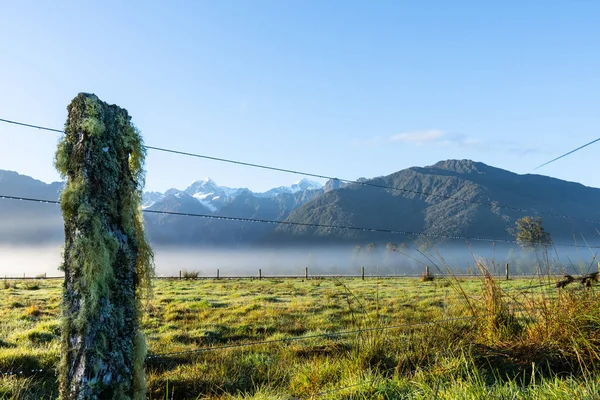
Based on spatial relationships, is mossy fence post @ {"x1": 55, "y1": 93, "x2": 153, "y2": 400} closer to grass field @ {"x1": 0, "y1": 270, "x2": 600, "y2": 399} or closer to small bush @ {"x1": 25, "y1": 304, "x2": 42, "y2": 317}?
grass field @ {"x1": 0, "y1": 270, "x2": 600, "y2": 399}

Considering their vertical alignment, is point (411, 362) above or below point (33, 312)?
above

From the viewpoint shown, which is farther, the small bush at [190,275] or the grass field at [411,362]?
the small bush at [190,275]

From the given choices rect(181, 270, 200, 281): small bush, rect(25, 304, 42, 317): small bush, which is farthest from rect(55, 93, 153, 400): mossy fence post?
rect(181, 270, 200, 281): small bush

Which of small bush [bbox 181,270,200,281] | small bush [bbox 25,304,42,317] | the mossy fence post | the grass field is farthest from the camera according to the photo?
small bush [bbox 181,270,200,281]

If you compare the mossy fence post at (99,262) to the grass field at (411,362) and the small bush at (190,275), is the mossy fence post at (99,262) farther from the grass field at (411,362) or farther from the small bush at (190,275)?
the small bush at (190,275)

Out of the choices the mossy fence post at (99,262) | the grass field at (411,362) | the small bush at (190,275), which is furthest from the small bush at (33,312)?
the small bush at (190,275)

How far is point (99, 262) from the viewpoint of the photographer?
2504mm

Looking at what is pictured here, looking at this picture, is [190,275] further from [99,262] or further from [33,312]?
[99,262]

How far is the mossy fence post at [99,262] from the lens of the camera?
2479mm

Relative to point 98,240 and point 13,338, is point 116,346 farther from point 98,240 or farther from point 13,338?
point 13,338

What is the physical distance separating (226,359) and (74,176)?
3968 mm

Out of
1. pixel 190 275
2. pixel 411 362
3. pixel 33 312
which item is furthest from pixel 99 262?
pixel 190 275

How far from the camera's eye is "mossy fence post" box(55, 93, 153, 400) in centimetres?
248

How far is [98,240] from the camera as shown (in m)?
2.54
